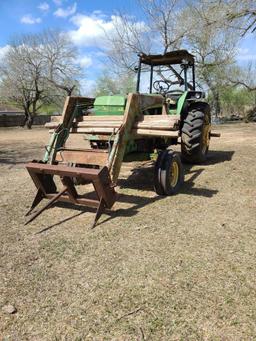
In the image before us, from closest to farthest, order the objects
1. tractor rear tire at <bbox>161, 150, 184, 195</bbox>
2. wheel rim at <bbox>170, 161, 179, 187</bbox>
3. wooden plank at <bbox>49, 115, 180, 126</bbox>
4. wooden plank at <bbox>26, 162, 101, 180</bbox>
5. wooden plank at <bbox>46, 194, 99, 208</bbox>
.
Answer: wooden plank at <bbox>26, 162, 101, 180</bbox> < wooden plank at <bbox>46, 194, 99, 208</bbox> < wooden plank at <bbox>49, 115, 180, 126</bbox> < tractor rear tire at <bbox>161, 150, 184, 195</bbox> < wheel rim at <bbox>170, 161, 179, 187</bbox>

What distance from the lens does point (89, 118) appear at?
5699 millimetres

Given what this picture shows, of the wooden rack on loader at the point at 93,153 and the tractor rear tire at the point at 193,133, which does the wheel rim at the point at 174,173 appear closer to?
the wooden rack on loader at the point at 93,153

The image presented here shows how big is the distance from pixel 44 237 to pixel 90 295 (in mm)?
1346

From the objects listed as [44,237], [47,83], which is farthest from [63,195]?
[47,83]

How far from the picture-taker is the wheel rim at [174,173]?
5.61 m

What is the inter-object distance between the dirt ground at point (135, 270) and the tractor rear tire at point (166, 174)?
17 cm

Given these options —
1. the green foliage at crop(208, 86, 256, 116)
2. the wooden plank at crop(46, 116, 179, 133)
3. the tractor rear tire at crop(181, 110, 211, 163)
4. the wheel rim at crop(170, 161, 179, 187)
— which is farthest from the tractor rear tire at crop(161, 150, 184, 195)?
the green foliage at crop(208, 86, 256, 116)

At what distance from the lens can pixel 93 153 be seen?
5.01 m

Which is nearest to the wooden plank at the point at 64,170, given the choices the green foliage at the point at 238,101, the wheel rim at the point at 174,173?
the wheel rim at the point at 174,173

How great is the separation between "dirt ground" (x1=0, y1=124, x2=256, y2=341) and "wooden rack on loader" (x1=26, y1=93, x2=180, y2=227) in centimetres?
24

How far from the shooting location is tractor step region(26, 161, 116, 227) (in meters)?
4.30

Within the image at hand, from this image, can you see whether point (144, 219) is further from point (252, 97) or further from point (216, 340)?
point (252, 97)

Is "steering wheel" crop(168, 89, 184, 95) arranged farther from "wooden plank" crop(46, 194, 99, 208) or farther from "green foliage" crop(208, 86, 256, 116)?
"green foliage" crop(208, 86, 256, 116)

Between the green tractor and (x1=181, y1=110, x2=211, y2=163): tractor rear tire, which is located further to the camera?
(x1=181, y1=110, x2=211, y2=163): tractor rear tire
